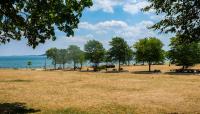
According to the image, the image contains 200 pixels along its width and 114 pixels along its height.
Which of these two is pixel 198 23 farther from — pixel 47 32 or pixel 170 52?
pixel 170 52

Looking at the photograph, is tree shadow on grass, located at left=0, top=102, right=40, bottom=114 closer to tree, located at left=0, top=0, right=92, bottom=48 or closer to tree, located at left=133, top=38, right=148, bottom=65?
tree, located at left=0, top=0, right=92, bottom=48

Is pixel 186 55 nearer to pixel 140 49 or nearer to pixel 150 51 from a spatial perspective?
pixel 150 51

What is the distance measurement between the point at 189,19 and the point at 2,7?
463 inches

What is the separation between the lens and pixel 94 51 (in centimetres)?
14675

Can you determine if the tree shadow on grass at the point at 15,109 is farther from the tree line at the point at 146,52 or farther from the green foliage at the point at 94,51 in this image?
the green foliage at the point at 94,51

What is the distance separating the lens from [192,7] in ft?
76.8

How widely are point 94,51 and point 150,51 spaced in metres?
30.8

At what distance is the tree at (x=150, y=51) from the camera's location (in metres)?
122

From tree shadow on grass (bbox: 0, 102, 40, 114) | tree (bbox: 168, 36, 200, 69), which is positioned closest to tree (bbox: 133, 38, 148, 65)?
tree (bbox: 168, 36, 200, 69)

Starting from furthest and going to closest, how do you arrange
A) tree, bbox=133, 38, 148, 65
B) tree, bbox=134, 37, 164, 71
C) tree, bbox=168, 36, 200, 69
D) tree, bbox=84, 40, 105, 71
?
tree, bbox=84, 40, 105, 71 < tree, bbox=133, 38, 148, 65 < tree, bbox=134, 37, 164, 71 < tree, bbox=168, 36, 200, 69

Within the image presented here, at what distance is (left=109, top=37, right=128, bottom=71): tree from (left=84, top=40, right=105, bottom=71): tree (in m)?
11.4

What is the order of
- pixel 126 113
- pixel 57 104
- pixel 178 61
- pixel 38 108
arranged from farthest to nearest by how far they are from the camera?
pixel 178 61 < pixel 57 104 < pixel 38 108 < pixel 126 113

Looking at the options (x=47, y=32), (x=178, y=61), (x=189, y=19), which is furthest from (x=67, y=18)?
(x=178, y=61)

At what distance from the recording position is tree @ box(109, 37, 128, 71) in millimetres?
133125
